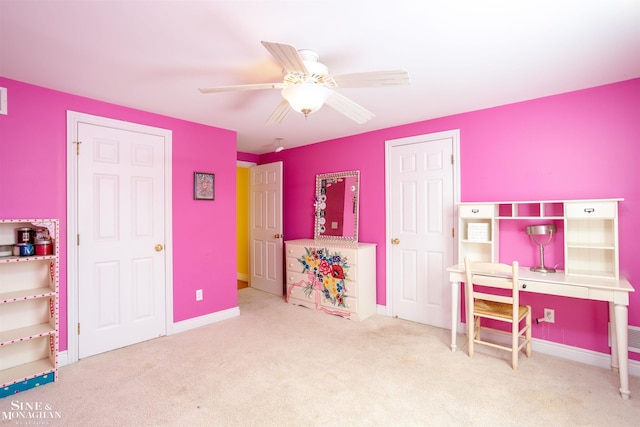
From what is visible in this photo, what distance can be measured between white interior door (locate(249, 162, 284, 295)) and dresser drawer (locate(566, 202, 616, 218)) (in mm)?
3393

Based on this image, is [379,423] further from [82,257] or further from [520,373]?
[82,257]

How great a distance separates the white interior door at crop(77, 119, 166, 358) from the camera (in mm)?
2744

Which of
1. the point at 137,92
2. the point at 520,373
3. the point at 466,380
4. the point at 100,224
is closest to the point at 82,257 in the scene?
the point at 100,224

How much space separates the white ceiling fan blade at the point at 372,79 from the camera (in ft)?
5.31

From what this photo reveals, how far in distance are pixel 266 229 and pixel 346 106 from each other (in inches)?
125

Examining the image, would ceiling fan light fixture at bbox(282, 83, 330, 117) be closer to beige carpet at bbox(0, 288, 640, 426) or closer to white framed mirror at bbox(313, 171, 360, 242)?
beige carpet at bbox(0, 288, 640, 426)

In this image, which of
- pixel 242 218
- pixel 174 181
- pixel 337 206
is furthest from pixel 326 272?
pixel 242 218

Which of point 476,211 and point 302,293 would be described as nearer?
point 476,211

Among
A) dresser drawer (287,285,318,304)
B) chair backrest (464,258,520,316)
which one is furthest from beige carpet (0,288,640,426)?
dresser drawer (287,285,318,304)

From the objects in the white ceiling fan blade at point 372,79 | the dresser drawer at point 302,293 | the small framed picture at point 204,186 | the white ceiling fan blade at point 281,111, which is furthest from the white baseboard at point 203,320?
the white ceiling fan blade at point 372,79

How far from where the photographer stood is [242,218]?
599 centimetres

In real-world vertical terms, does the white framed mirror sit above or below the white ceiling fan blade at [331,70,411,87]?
below

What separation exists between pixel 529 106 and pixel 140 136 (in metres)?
3.70

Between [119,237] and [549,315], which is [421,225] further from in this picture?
[119,237]
